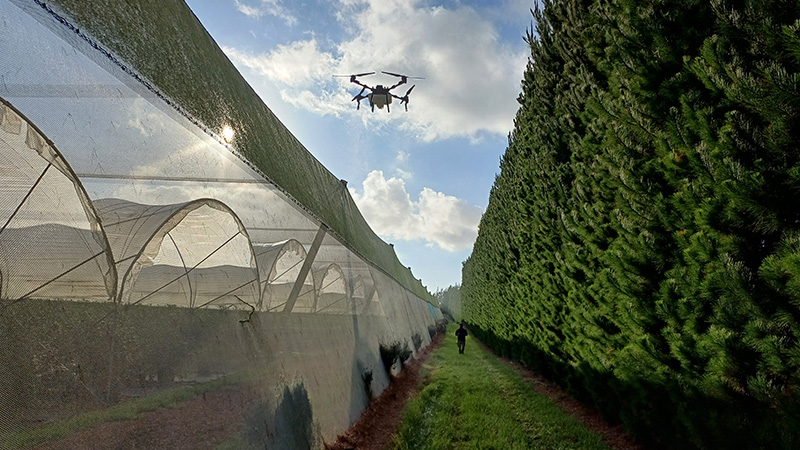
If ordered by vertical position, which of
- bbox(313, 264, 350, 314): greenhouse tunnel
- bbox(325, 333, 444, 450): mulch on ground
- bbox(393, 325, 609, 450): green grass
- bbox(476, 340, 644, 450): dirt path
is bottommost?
bbox(325, 333, 444, 450): mulch on ground

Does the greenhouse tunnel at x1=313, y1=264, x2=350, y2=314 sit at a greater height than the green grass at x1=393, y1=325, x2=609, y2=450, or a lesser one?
greater

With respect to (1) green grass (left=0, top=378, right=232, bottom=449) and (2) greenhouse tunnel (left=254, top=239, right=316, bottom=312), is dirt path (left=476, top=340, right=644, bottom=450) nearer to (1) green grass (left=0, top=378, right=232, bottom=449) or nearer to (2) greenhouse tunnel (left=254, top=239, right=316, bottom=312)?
(2) greenhouse tunnel (left=254, top=239, right=316, bottom=312)

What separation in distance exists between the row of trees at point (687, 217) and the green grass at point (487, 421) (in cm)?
71

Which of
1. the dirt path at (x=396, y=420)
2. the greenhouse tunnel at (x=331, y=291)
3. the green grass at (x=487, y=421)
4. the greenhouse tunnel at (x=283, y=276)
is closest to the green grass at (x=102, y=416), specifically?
the greenhouse tunnel at (x=283, y=276)

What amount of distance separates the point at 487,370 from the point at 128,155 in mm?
10626

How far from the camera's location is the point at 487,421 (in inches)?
210

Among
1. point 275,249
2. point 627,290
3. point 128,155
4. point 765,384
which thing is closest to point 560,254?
point 627,290

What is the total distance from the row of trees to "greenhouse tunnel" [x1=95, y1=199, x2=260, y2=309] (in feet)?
11.8

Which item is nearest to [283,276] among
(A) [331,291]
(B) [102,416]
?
(A) [331,291]

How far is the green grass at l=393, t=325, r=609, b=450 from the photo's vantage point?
4590 millimetres

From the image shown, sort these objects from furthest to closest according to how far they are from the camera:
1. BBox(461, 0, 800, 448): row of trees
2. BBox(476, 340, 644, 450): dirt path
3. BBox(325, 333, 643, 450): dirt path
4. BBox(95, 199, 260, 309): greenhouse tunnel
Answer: BBox(476, 340, 644, 450): dirt path → BBox(325, 333, 643, 450): dirt path → BBox(461, 0, 800, 448): row of trees → BBox(95, 199, 260, 309): greenhouse tunnel

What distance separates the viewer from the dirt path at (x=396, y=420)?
4584 mm

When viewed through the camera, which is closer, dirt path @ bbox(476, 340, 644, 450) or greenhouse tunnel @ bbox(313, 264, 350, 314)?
dirt path @ bbox(476, 340, 644, 450)

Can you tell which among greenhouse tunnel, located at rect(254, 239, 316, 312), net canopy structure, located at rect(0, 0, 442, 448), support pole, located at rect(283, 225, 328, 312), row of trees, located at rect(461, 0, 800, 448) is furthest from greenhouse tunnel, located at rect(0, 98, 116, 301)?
row of trees, located at rect(461, 0, 800, 448)
